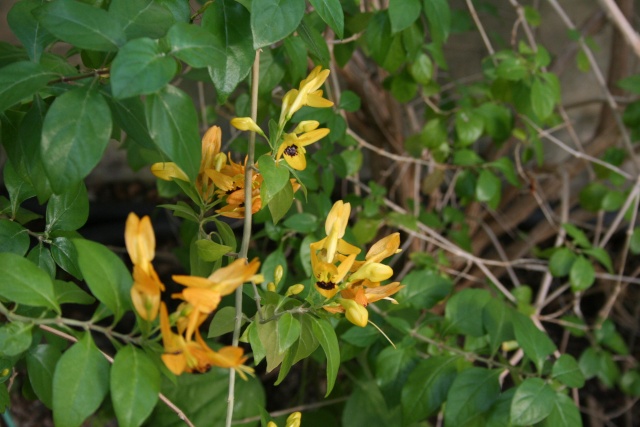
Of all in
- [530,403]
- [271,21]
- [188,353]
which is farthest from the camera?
[530,403]

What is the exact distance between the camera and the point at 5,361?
623 millimetres

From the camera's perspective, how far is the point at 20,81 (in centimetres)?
48

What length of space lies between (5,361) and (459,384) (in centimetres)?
52

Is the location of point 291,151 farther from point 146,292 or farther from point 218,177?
point 146,292


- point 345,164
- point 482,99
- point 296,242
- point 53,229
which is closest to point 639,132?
point 482,99

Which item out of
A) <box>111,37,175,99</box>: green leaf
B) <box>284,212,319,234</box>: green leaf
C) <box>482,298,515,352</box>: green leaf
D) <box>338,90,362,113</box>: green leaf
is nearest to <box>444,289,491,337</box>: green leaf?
<box>482,298,515,352</box>: green leaf

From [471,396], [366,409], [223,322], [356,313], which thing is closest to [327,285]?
[356,313]

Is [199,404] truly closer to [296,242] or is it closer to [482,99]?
[296,242]

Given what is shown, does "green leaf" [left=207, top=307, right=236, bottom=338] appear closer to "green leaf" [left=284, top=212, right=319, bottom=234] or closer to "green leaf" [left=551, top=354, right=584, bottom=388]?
"green leaf" [left=284, top=212, right=319, bottom=234]

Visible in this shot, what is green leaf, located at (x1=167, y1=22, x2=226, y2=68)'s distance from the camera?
0.48 m

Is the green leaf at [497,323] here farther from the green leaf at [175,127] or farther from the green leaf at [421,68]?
the green leaf at [175,127]

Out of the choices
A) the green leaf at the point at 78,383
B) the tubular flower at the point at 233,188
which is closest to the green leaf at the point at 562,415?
the tubular flower at the point at 233,188

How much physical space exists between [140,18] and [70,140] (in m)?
0.12

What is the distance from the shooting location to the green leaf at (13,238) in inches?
24.2
